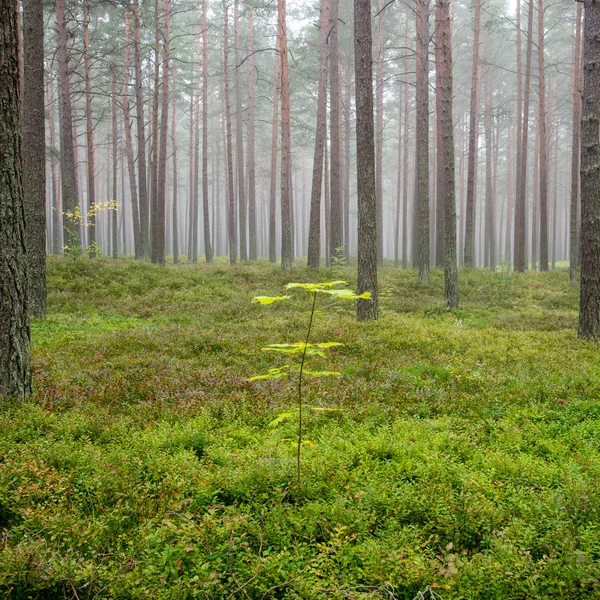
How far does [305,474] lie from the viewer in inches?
168

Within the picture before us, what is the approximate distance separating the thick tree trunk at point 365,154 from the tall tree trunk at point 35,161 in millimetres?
7314

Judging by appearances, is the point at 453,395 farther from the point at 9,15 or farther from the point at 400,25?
the point at 400,25

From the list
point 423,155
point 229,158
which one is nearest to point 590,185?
point 423,155

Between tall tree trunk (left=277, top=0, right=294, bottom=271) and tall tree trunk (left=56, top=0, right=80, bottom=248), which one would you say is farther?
tall tree trunk (left=277, top=0, right=294, bottom=271)

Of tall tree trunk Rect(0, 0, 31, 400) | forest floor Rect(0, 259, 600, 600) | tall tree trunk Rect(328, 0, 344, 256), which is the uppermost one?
tall tree trunk Rect(328, 0, 344, 256)

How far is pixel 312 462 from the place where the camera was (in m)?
4.45

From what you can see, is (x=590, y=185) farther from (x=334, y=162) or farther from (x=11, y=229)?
(x=334, y=162)

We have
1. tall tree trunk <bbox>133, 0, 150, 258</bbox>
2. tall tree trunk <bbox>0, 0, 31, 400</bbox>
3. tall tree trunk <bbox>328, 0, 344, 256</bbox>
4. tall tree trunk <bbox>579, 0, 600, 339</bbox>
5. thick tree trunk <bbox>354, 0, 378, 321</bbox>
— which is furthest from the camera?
tall tree trunk <bbox>133, 0, 150, 258</bbox>

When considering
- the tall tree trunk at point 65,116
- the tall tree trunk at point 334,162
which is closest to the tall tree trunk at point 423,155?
the tall tree trunk at point 334,162

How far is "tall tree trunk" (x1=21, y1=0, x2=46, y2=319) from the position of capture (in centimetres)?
1062

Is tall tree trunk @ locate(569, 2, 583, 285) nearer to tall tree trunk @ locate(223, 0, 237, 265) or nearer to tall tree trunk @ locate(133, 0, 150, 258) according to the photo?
tall tree trunk @ locate(223, 0, 237, 265)

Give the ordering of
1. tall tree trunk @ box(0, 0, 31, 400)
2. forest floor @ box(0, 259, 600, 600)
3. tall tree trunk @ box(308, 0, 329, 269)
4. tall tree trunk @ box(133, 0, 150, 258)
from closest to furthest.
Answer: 1. forest floor @ box(0, 259, 600, 600)
2. tall tree trunk @ box(0, 0, 31, 400)
3. tall tree trunk @ box(308, 0, 329, 269)
4. tall tree trunk @ box(133, 0, 150, 258)

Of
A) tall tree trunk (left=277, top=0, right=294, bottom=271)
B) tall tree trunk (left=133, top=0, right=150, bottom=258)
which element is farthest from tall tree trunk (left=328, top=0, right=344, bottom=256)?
tall tree trunk (left=133, top=0, right=150, bottom=258)

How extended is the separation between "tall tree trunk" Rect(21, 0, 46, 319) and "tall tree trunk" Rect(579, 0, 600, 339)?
1193cm
